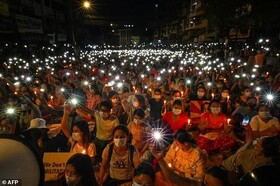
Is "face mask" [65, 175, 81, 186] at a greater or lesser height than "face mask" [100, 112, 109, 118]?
lesser

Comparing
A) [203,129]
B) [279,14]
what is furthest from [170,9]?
A: [203,129]

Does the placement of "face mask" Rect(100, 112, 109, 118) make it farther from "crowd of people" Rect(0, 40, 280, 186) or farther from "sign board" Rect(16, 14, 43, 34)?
"sign board" Rect(16, 14, 43, 34)

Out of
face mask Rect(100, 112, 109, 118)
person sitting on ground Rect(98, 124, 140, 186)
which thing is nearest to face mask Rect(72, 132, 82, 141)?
person sitting on ground Rect(98, 124, 140, 186)

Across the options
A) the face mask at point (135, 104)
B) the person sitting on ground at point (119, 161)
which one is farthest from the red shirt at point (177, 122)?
the person sitting on ground at point (119, 161)

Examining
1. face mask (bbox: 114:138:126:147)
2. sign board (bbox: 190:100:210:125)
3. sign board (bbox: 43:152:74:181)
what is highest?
sign board (bbox: 190:100:210:125)

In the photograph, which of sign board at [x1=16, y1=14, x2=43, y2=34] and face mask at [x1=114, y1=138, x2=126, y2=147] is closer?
face mask at [x1=114, y1=138, x2=126, y2=147]

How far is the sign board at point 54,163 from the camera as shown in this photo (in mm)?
4809

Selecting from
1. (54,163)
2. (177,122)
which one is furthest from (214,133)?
(54,163)

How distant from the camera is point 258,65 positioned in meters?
17.2

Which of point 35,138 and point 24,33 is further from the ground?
point 24,33

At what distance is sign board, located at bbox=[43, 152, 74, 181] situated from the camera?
189 inches

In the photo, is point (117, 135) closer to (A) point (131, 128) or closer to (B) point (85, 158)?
(B) point (85, 158)

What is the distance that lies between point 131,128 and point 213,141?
5.44 feet

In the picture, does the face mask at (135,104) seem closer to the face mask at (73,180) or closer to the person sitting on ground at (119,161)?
the person sitting on ground at (119,161)
